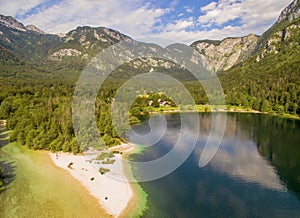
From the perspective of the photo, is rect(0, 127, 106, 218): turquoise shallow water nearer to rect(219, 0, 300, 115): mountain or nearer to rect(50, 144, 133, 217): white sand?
rect(50, 144, 133, 217): white sand

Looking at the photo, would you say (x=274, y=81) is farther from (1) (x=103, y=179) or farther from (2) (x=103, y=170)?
(1) (x=103, y=179)

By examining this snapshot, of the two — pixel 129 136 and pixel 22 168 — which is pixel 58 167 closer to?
pixel 22 168

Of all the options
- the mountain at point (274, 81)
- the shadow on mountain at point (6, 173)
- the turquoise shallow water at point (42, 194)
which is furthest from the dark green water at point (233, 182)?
the mountain at point (274, 81)

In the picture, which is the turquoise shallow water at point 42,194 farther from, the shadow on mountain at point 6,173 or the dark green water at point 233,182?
the dark green water at point 233,182

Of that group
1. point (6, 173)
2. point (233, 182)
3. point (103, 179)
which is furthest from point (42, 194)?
point (233, 182)

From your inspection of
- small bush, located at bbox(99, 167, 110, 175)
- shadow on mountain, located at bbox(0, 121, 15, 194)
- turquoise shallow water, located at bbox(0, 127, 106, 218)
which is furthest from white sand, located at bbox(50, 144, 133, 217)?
shadow on mountain, located at bbox(0, 121, 15, 194)

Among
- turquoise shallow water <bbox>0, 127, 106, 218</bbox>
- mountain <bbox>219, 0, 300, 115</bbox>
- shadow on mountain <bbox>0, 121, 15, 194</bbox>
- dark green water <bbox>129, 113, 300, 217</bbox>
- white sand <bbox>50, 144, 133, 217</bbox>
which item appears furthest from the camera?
mountain <bbox>219, 0, 300, 115</bbox>

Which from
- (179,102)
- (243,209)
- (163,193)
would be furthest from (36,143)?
(179,102)
